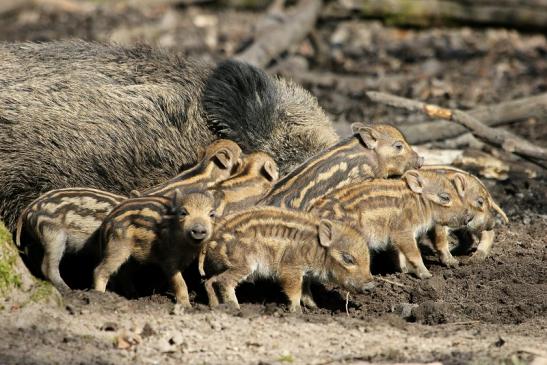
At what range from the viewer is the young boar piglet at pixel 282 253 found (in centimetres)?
638

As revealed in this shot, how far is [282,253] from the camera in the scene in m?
6.46

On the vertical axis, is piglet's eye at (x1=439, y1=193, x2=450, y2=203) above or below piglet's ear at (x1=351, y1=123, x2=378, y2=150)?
below

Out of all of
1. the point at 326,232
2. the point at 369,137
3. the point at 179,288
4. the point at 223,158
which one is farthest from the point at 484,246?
the point at 179,288

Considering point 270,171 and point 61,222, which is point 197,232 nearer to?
point 61,222

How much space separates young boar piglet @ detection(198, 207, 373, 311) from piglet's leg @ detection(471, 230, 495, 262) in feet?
4.48

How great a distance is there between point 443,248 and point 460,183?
507 millimetres

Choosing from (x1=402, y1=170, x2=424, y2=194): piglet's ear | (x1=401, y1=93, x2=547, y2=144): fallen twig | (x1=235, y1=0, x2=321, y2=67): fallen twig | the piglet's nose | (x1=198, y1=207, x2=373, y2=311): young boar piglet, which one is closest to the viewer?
the piglet's nose

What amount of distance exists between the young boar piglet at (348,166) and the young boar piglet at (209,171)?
0.40 meters

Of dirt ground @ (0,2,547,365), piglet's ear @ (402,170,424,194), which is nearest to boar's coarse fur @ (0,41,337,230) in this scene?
piglet's ear @ (402,170,424,194)

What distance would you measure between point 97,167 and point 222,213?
142 centimetres

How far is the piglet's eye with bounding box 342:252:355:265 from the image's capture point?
6473 mm

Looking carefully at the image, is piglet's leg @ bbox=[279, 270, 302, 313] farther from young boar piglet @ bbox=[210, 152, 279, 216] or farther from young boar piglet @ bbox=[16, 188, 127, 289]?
young boar piglet @ bbox=[16, 188, 127, 289]

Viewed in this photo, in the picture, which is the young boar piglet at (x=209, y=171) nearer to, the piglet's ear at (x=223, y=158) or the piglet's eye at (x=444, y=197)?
the piglet's ear at (x=223, y=158)

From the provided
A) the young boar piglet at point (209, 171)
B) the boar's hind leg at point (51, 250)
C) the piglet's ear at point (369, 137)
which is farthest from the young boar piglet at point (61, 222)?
the piglet's ear at point (369, 137)
